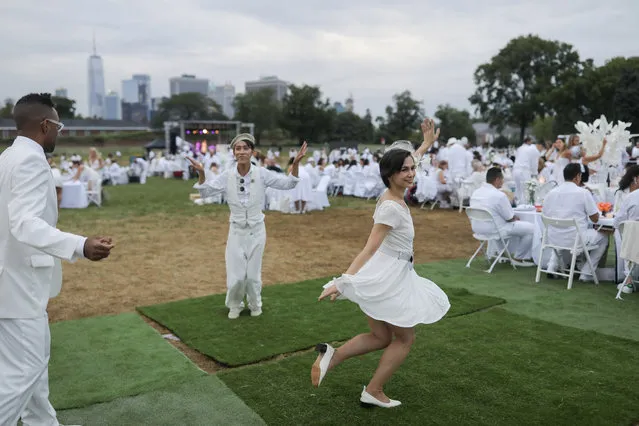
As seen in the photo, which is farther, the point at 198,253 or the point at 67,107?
the point at 67,107

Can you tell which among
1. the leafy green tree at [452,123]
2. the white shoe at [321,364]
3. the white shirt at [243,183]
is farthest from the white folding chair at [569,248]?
the leafy green tree at [452,123]

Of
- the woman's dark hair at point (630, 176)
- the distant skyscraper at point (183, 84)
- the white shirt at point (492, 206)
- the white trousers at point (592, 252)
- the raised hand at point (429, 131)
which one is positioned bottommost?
the white trousers at point (592, 252)

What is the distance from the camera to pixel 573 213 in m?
7.23

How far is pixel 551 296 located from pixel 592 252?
135 cm

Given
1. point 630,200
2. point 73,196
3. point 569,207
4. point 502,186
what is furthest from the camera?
point 73,196

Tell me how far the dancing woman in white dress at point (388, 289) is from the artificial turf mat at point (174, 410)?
702mm

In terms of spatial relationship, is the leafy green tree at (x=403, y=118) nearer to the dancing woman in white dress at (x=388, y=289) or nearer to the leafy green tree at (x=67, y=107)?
the leafy green tree at (x=67, y=107)

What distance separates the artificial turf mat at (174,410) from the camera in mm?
3770

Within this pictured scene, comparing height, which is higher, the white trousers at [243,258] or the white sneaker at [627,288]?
the white trousers at [243,258]

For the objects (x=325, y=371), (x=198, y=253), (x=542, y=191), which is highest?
(x=542, y=191)

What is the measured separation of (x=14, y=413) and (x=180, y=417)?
124cm

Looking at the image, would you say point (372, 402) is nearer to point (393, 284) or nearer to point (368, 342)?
point (368, 342)

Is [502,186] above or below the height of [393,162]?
below

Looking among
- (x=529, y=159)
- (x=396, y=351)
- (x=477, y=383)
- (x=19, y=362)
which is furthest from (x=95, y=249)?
(x=529, y=159)
